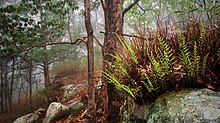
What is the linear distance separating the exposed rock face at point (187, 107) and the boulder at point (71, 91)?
7921 mm

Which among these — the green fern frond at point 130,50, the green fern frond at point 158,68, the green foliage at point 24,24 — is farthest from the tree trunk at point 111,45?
the green foliage at point 24,24

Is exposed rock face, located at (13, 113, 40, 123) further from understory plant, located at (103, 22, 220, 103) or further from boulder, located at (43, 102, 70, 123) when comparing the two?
understory plant, located at (103, 22, 220, 103)

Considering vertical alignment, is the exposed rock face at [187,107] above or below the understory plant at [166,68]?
below

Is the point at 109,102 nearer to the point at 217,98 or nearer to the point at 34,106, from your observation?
the point at 217,98

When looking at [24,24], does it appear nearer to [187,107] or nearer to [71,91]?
[71,91]

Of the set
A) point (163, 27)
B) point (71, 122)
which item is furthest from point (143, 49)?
point (71, 122)

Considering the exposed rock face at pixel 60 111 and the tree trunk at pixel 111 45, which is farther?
the exposed rock face at pixel 60 111

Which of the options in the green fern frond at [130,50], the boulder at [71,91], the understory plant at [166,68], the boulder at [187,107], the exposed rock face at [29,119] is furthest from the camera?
the boulder at [71,91]

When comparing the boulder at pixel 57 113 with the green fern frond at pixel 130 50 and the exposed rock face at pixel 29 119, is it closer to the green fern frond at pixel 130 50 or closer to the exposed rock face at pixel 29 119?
the exposed rock face at pixel 29 119

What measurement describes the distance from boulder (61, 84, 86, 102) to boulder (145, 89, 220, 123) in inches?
312

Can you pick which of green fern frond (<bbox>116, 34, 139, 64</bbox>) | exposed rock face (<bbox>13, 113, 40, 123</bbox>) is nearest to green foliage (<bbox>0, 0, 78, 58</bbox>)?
exposed rock face (<bbox>13, 113, 40, 123</bbox>)

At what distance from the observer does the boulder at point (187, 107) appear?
1386 millimetres

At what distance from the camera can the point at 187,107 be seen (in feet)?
4.95

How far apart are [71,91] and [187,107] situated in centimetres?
890
